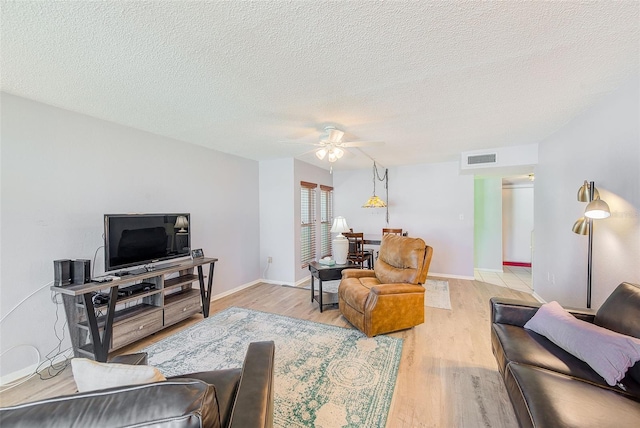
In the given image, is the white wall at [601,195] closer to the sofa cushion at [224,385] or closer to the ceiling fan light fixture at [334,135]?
the ceiling fan light fixture at [334,135]

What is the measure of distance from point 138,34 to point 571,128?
13.6ft

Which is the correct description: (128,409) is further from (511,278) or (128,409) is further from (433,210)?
(511,278)

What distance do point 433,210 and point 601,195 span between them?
10.2ft

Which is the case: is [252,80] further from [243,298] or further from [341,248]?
[243,298]

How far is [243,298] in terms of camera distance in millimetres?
4137

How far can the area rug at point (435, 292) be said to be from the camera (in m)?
3.83

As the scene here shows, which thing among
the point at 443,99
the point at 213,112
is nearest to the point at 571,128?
the point at 443,99

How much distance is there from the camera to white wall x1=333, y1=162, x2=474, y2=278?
17.0 feet

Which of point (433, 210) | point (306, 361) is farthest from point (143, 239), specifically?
point (433, 210)

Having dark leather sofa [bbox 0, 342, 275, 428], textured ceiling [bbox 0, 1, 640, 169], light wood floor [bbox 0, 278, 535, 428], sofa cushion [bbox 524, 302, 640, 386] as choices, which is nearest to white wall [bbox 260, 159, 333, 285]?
light wood floor [bbox 0, 278, 535, 428]

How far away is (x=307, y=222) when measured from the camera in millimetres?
5426

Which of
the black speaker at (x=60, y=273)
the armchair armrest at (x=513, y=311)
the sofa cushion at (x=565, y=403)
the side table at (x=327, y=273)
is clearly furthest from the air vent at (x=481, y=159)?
the black speaker at (x=60, y=273)

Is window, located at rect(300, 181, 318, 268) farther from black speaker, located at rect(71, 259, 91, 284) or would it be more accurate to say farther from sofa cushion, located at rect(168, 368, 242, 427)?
sofa cushion, located at rect(168, 368, 242, 427)

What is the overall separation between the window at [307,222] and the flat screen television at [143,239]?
233cm
